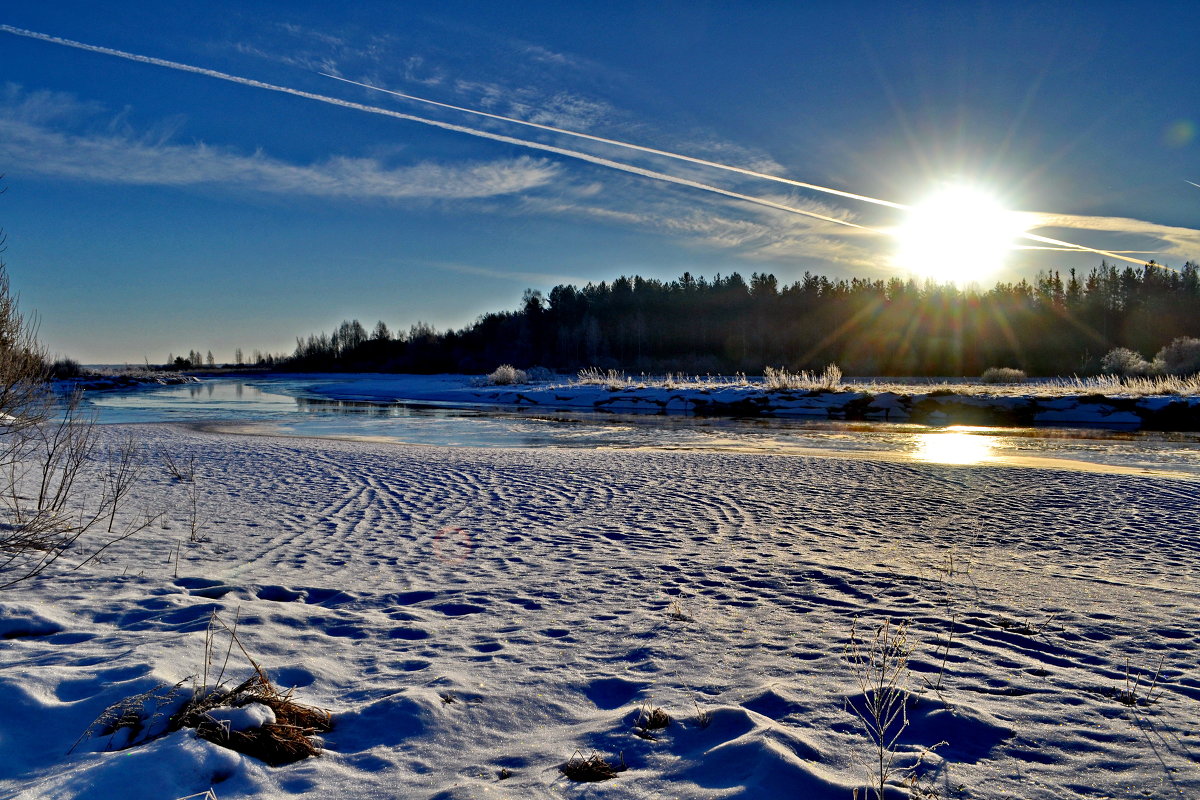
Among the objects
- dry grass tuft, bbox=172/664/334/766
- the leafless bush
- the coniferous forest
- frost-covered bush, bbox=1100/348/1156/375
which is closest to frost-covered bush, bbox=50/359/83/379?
the coniferous forest

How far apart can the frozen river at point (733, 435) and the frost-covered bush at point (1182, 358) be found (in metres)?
19.1

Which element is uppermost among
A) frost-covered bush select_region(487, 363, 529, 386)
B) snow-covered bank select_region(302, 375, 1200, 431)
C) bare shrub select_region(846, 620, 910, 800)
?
frost-covered bush select_region(487, 363, 529, 386)

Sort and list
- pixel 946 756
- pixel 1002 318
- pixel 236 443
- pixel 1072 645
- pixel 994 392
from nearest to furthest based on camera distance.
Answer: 1. pixel 946 756
2. pixel 1072 645
3. pixel 236 443
4. pixel 994 392
5. pixel 1002 318

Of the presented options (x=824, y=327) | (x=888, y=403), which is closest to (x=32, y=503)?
(x=888, y=403)

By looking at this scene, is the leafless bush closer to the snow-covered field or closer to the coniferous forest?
the snow-covered field

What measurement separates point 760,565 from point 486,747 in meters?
3.75

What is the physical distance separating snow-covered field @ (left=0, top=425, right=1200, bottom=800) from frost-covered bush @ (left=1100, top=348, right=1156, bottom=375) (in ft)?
112

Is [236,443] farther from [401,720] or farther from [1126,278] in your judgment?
[1126,278]

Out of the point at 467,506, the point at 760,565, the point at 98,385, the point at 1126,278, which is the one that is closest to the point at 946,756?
the point at 760,565

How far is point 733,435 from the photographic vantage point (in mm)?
19453

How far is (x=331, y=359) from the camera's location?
116m

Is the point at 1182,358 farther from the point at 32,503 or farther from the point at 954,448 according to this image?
the point at 32,503

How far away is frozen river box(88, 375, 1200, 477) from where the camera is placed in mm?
14562

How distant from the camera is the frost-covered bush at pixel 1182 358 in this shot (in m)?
34.2
